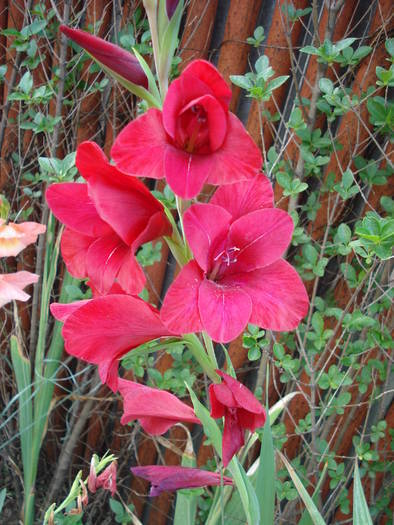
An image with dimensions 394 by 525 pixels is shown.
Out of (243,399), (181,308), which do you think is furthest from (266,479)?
(181,308)

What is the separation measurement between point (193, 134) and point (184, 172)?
0.15 feet

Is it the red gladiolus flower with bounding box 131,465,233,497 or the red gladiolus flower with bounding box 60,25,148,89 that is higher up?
the red gladiolus flower with bounding box 60,25,148,89

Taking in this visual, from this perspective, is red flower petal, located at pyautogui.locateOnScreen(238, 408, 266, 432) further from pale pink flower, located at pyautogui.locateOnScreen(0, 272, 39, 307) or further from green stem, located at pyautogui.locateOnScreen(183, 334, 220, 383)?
pale pink flower, located at pyautogui.locateOnScreen(0, 272, 39, 307)

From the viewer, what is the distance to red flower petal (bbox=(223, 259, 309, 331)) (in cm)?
65

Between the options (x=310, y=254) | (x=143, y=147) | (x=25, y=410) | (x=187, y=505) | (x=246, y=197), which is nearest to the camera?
(x=143, y=147)

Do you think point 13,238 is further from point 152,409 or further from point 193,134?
point 193,134

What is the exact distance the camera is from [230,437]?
0.68 meters

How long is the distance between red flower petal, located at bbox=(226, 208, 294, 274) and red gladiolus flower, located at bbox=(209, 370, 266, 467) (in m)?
0.13

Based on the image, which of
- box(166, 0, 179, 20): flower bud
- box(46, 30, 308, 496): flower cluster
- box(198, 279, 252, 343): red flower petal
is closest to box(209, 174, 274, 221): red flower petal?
box(46, 30, 308, 496): flower cluster

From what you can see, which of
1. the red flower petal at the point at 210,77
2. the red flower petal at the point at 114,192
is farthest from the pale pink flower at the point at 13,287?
the red flower petal at the point at 210,77

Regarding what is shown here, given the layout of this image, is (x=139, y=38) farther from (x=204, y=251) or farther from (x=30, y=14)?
(x=204, y=251)

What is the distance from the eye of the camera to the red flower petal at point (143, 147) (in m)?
0.59

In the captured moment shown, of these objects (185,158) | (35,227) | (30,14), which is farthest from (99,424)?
(185,158)

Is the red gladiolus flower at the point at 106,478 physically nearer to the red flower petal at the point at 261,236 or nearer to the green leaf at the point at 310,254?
the red flower petal at the point at 261,236
